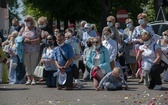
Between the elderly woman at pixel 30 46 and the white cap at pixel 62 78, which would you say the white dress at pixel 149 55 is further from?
the elderly woman at pixel 30 46

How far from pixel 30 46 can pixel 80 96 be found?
3.89m

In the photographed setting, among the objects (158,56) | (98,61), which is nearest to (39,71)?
(98,61)

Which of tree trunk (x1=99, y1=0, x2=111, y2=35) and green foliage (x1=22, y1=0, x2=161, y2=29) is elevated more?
green foliage (x1=22, y1=0, x2=161, y2=29)

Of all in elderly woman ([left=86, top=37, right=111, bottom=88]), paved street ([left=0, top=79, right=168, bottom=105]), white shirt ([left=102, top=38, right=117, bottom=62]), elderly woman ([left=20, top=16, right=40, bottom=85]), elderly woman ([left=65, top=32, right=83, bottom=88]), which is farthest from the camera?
elderly woman ([left=20, top=16, right=40, bottom=85])

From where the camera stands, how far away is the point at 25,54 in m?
18.5

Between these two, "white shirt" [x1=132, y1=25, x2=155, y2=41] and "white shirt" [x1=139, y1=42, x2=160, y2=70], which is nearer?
"white shirt" [x1=139, y1=42, x2=160, y2=70]

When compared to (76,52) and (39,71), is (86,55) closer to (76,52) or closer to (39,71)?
(76,52)

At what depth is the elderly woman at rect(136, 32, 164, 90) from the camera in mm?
16438

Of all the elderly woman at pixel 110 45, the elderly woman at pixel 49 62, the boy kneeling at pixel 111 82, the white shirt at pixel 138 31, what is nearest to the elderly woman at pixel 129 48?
the white shirt at pixel 138 31

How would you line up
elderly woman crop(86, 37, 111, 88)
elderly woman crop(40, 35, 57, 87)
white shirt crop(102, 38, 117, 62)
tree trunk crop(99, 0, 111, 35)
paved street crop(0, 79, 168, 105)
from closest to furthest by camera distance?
paved street crop(0, 79, 168, 105) → elderly woman crop(86, 37, 111, 88) → elderly woman crop(40, 35, 57, 87) → white shirt crop(102, 38, 117, 62) → tree trunk crop(99, 0, 111, 35)

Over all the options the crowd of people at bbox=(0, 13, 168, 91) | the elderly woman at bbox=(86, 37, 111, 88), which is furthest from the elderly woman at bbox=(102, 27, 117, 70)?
the elderly woman at bbox=(86, 37, 111, 88)

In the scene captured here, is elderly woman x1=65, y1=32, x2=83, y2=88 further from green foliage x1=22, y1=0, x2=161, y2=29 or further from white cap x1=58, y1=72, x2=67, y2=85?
green foliage x1=22, y1=0, x2=161, y2=29

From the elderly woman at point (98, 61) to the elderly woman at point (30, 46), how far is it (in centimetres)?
207

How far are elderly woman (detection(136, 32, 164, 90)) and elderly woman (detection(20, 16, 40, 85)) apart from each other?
3.36m
